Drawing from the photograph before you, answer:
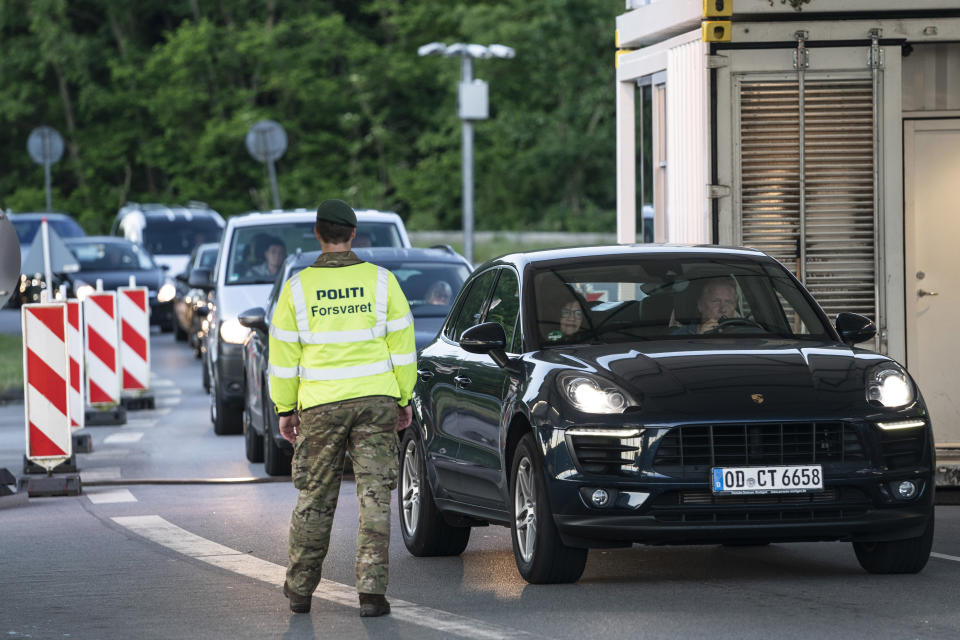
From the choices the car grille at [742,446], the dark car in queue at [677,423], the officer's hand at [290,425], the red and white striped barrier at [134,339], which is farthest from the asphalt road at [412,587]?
the red and white striped barrier at [134,339]

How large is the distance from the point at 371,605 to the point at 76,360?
9.86 metres

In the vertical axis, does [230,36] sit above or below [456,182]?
above

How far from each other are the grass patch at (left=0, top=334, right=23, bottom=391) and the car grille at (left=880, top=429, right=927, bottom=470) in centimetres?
1556

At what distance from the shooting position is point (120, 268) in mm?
37406

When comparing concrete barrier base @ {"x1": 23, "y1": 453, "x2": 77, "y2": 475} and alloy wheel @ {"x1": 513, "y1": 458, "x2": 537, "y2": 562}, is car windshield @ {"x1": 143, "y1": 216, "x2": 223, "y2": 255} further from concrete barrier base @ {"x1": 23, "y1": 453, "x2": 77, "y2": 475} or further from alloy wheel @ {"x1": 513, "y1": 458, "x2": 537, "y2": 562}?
alloy wheel @ {"x1": 513, "y1": 458, "x2": 537, "y2": 562}

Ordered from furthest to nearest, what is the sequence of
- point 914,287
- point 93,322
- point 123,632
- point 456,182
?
point 456,182, point 93,322, point 914,287, point 123,632

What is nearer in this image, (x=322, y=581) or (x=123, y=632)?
(x=123, y=632)

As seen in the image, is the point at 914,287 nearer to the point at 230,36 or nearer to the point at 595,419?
the point at 595,419

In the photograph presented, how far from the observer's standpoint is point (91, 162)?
6844 cm

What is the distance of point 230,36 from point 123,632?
57.8 m

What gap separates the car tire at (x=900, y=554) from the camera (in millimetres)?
9602

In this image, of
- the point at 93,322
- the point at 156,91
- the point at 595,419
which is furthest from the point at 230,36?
the point at 595,419

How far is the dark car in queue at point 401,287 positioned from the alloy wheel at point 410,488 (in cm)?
350

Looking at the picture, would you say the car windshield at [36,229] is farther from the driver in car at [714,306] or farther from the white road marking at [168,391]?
the driver in car at [714,306]
